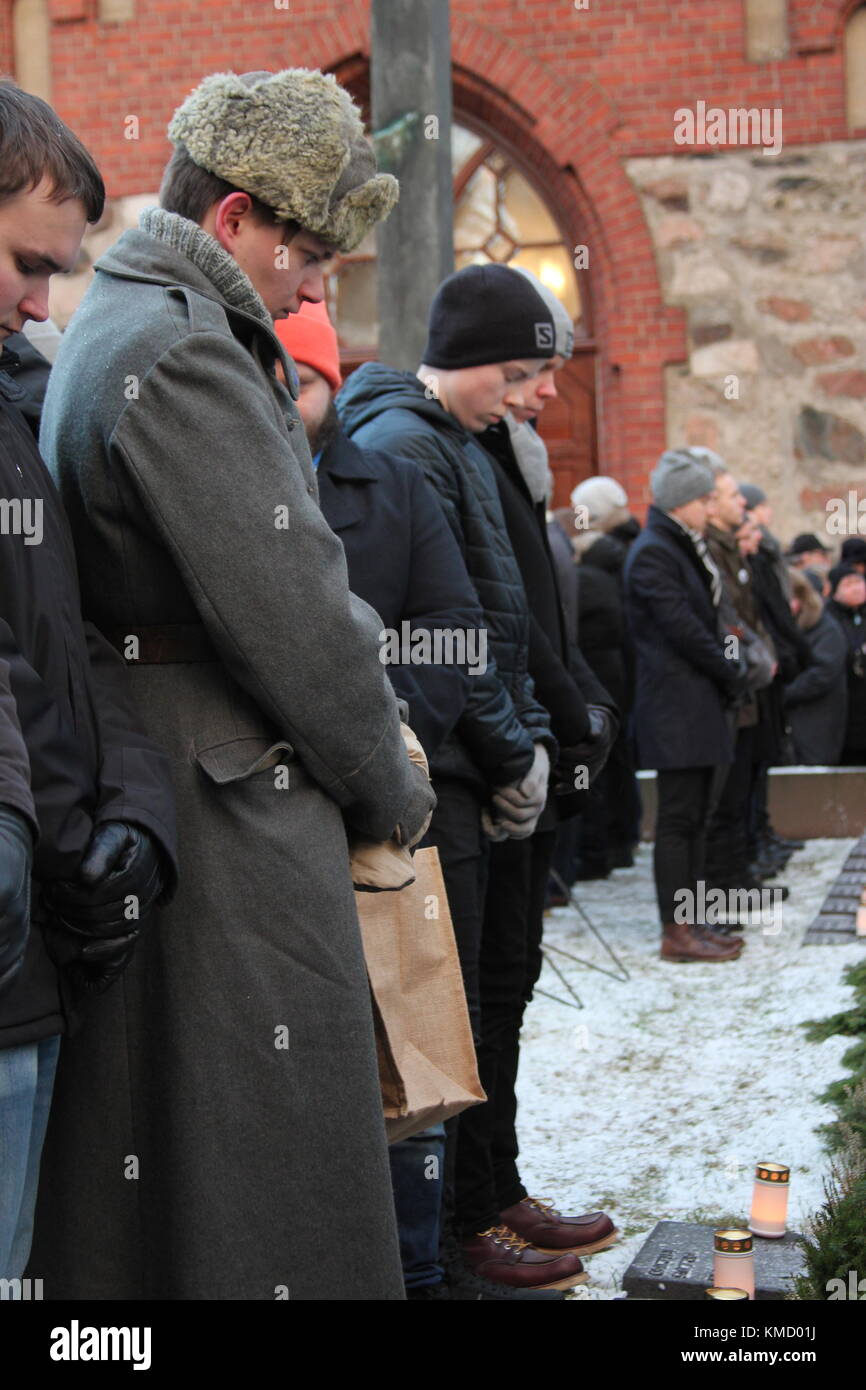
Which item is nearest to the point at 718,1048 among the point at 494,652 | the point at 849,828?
the point at 494,652

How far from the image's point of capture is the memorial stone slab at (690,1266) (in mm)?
3420

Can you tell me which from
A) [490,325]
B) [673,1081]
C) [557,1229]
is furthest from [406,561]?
[673,1081]

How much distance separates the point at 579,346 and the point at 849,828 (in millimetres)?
3974

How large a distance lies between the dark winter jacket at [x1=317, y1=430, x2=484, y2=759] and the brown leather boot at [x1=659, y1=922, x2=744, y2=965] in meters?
4.01

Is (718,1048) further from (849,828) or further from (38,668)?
(849,828)

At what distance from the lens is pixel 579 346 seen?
1220 centimetres

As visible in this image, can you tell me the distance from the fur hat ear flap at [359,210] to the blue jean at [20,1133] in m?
1.21

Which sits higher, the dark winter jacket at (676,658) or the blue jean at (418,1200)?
the dark winter jacket at (676,658)

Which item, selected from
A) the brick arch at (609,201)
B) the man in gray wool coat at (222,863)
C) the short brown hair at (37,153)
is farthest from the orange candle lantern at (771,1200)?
the brick arch at (609,201)

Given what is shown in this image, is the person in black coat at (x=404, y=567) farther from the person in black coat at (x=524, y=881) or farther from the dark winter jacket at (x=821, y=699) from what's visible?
the dark winter jacket at (x=821, y=699)

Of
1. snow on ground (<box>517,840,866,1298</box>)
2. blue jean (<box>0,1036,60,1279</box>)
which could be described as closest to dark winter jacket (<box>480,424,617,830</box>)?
snow on ground (<box>517,840,866,1298</box>)

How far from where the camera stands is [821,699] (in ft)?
34.1

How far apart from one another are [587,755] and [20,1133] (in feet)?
7.56

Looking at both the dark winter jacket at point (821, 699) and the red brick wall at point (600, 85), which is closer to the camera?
the dark winter jacket at point (821, 699)
